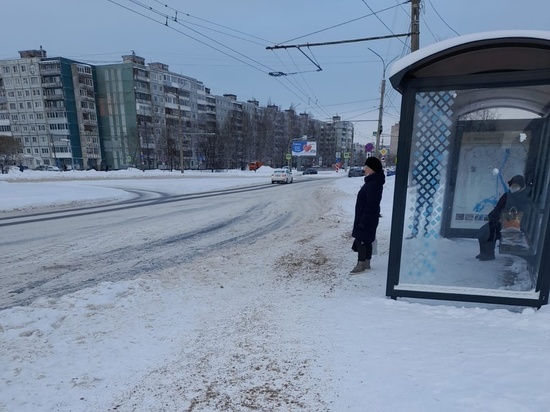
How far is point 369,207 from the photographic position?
4.96 meters

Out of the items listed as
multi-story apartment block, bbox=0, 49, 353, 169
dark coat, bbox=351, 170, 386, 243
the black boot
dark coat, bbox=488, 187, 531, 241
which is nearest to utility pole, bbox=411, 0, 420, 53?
dark coat, bbox=351, 170, 386, 243

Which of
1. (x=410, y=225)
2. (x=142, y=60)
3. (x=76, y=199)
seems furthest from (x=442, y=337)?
(x=142, y=60)

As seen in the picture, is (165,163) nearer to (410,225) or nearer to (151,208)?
(151,208)

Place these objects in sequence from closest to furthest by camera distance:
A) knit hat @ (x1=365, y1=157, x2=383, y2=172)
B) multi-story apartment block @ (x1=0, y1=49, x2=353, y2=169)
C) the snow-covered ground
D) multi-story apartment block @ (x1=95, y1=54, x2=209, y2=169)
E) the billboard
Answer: the snow-covered ground
knit hat @ (x1=365, y1=157, x2=383, y2=172)
the billboard
multi-story apartment block @ (x1=0, y1=49, x2=353, y2=169)
multi-story apartment block @ (x1=95, y1=54, x2=209, y2=169)

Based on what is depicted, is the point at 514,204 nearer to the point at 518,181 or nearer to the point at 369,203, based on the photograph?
the point at 518,181

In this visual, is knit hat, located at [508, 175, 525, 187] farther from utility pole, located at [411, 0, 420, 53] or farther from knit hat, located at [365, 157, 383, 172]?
utility pole, located at [411, 0, 420, 53]

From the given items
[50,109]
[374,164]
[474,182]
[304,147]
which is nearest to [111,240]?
[374,164]

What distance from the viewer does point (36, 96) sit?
69750 millimetres

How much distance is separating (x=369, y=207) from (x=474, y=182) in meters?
1.47

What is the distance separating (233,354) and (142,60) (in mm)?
86134

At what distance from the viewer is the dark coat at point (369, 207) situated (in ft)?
Result: 16.3

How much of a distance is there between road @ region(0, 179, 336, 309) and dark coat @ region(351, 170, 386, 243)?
318 centimetres

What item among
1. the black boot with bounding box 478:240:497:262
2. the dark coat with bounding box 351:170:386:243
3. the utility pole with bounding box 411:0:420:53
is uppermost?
the utility pole with bounding box 411:0:420:53

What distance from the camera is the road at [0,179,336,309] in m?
5.34
